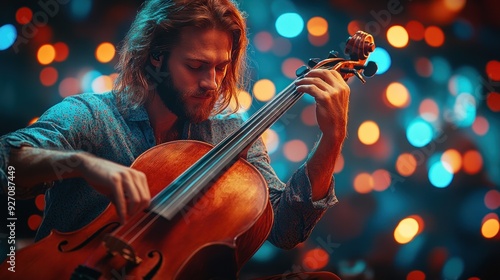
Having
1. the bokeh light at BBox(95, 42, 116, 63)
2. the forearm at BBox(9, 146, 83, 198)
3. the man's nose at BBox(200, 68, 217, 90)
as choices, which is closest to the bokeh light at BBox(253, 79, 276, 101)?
the bokeh light at BBox(95, 42, 116, 63)

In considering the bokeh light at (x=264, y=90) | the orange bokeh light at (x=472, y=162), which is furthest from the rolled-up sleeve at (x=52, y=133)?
the orange bokeh light at (x=472, y=162)

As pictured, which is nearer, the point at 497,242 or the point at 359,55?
the point at 359,55

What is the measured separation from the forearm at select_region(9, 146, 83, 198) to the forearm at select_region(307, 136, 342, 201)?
0.67m

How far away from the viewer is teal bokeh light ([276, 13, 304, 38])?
2752mm

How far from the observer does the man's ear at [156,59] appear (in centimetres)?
173

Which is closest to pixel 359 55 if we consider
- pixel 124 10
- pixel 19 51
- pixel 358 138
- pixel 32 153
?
pixel 32 153

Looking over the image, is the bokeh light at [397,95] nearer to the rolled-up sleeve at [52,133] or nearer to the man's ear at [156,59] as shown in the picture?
the man's ear at [156,59]

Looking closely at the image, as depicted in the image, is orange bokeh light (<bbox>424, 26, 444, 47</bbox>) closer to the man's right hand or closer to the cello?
the cello

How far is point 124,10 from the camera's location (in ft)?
8.11

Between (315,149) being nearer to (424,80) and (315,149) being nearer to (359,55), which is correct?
(359,55)

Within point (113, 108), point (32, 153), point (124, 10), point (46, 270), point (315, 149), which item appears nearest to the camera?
point (46, 270)

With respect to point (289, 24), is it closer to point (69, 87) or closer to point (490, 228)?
point (69, 87)

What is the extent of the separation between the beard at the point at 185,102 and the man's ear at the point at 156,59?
0.11m

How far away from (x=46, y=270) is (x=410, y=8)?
8.62 feet
